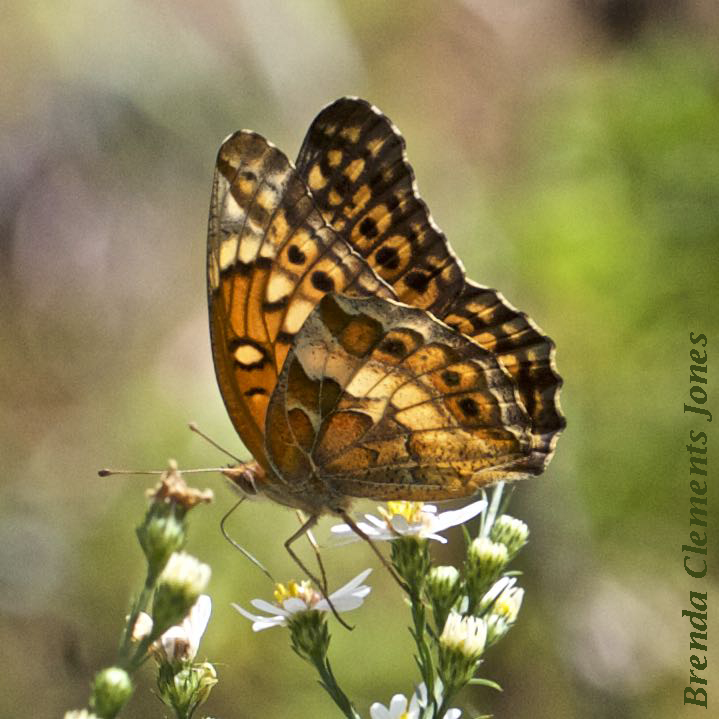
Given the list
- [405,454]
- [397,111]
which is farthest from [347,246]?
[397,111]

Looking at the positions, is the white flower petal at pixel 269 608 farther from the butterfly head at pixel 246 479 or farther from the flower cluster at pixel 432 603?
the butterfly head at pixel 246 479

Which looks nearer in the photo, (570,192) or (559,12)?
(570,192)

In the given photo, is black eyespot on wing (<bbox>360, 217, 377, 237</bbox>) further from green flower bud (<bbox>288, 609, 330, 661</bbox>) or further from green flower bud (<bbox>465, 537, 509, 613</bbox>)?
green flower bud (<bbox>288, 609, 330, 661</bbox>)

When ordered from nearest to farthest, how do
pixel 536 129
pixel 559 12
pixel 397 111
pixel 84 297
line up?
pixel 536 129 < pixel 84 297 < pixel 397 111 < pixel 559 12

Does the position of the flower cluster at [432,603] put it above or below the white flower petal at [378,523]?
below

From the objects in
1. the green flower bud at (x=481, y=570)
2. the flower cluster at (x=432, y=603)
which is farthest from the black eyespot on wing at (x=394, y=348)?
the green flower bud at (x=481, y=570)

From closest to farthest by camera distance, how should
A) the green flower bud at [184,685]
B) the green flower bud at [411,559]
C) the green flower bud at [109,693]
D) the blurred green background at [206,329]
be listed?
the green flower bud at [109,693], the green flower bud at [184,685], the green flower bud at [411,559], the blurred green background at [206,329]

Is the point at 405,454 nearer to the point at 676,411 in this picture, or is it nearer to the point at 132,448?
the point at 676,411
